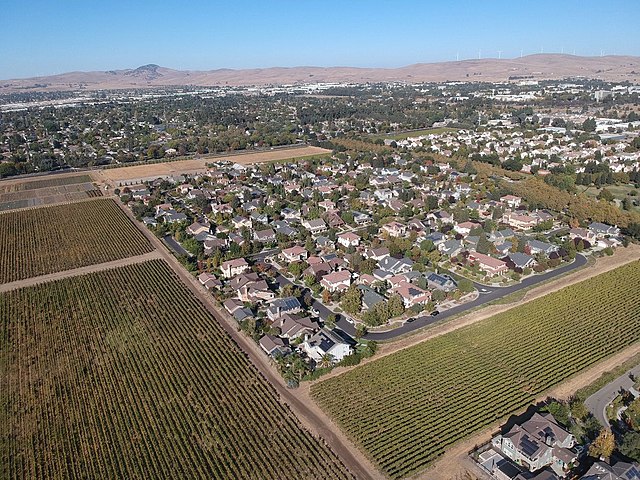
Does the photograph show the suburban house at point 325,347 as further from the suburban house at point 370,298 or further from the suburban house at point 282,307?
the suburban house at point 370,298

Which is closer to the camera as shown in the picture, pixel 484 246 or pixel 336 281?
pixel 336 281

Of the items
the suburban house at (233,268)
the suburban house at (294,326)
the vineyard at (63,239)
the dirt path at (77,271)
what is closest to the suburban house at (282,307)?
the suburban house at (294,326)

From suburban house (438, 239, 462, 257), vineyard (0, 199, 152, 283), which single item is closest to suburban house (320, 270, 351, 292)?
suburban house (438, 239, 462, 257)

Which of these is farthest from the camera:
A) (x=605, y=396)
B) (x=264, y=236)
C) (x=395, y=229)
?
(x=395, y=229)

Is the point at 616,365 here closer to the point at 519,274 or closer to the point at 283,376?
the point at 519,274

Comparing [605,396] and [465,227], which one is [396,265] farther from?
[605,396]

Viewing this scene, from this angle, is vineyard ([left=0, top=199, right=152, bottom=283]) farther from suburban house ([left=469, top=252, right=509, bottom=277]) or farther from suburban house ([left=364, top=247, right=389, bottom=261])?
suburban house ([left=469, top=252, right=509, bottom=277])

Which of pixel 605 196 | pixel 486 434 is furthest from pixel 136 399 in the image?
pixel 605 196

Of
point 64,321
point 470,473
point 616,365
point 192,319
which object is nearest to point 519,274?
point 616,365
